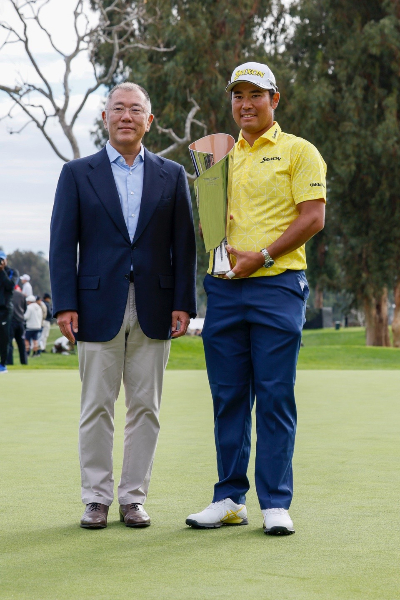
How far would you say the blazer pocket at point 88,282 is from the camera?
448cm

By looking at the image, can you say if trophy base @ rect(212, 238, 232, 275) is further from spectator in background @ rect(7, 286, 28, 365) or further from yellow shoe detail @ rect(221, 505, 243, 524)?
spectator in background @ rect(7, 286, 28, 365)

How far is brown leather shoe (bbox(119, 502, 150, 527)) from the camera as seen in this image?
4.31 metres

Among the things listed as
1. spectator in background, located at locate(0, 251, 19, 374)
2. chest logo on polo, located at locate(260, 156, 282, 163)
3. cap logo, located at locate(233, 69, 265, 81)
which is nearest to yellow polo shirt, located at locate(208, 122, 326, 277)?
chest logo on polo, located at locate(260, 156, 282, 163)

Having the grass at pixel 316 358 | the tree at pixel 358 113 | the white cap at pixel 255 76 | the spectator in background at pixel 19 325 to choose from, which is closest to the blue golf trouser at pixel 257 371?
the white cap at pixel 255 76

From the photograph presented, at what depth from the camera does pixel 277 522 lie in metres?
4.08

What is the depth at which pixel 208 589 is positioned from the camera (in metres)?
3.17

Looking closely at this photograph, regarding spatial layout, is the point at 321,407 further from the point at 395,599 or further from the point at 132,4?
the point at 132,4

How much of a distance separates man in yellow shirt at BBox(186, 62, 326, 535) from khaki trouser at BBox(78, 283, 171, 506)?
0.31 metres

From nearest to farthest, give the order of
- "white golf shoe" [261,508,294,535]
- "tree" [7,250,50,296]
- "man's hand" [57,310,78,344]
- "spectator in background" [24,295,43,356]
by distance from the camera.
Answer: "white golf shoe" [261,508,294,535], "man's hand" [57,310,78,344], "spectator in background" [24,295,43,356], "tree" [7,250,50,296]

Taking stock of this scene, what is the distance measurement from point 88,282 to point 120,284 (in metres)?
0.15

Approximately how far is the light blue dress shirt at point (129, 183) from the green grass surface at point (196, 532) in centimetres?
138

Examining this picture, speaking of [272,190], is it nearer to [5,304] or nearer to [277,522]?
[277,522]

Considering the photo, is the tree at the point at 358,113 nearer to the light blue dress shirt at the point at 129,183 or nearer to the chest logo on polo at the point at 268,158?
the light blue dress shirt at the point at 129,183

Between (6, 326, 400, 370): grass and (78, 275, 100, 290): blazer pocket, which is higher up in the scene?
(78, 275, 100, 290): blazer pocket
